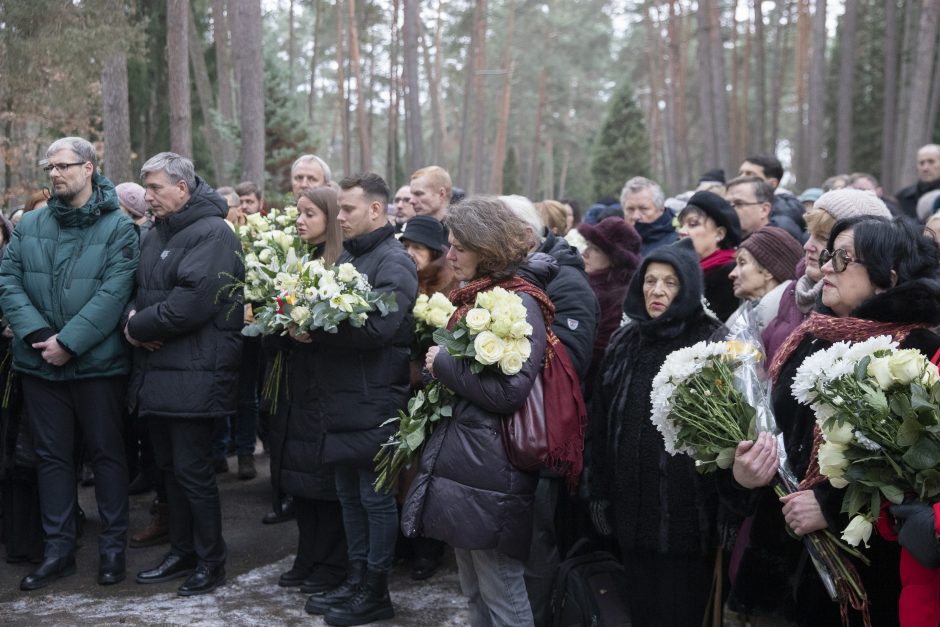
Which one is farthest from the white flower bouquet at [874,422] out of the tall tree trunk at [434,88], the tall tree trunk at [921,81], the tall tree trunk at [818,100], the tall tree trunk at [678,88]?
the tall tree trunk at [434,88]

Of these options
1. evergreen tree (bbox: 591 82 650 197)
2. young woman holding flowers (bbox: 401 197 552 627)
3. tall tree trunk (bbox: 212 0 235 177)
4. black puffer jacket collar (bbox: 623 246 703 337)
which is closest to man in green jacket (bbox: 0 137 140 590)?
young woman holding flowers (bbox: 401 197 552 627)

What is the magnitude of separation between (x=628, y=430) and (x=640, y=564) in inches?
24.3

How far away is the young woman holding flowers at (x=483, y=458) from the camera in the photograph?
13.2 ft

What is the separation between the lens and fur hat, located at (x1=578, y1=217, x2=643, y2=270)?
592 centimetres

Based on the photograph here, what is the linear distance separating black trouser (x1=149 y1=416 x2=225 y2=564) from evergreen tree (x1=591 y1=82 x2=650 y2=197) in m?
27.8

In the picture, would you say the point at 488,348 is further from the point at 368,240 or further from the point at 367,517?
the point at 367,517

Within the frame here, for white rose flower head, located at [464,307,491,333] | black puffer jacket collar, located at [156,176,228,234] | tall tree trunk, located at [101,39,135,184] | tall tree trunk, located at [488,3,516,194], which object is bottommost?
white rose flower head, located at [464,307,491,333]

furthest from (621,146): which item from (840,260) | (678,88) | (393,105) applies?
(840,260)

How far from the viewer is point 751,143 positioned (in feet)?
121

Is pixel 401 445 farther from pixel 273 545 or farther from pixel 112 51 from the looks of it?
pixel 112 51

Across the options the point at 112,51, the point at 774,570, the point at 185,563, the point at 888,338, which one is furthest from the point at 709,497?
the point at 112,51

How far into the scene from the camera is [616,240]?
5.96m

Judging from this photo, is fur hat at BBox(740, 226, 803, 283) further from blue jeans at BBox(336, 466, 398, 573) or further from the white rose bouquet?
blue jeans at BBox(336, 466, 398, 573)

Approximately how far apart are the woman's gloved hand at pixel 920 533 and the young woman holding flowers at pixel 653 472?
1.31 meters
